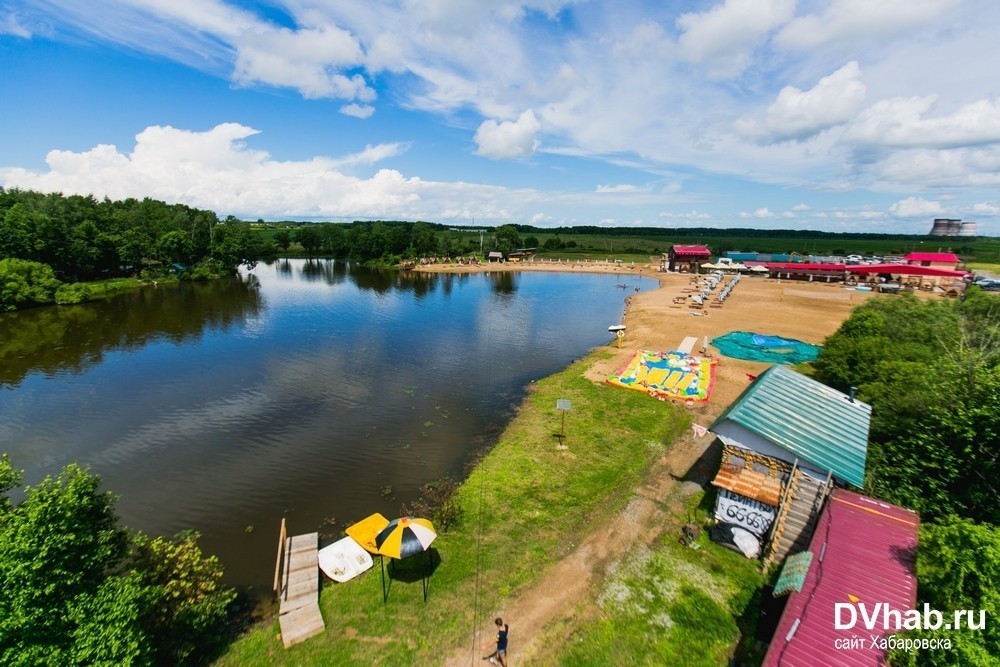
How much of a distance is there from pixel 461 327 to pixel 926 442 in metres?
45.9

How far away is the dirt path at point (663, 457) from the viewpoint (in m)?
14.2

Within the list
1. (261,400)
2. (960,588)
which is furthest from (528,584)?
(261,400)

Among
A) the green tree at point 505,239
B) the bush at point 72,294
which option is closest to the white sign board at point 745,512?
the bush at point 72,294

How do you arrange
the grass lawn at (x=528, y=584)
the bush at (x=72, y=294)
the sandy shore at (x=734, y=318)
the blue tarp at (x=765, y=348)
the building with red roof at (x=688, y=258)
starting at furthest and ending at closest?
the building with red roof at (x=688, y=258) < the bush at (x=72, y=294) < the blue tarp at (x=765, y=348) < the sandy shore at (x=734, y=318) < the grass lawn at (x=528, y=584)

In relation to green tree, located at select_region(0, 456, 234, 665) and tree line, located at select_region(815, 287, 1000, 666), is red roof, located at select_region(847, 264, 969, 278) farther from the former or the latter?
green tree, located at select_region(0, 456, 234, 665)

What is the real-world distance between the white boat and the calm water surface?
6.17ft

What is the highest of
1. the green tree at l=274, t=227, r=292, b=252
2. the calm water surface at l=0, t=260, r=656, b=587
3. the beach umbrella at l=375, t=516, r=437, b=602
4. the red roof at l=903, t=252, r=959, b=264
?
Answer: the red roof at l=903, t=252, r=959, b=264

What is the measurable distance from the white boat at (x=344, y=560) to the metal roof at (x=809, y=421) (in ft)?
50.8

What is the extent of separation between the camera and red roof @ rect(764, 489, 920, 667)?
33.6ft

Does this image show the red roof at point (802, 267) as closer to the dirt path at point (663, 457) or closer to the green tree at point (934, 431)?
the dirt path at point (663, 457)

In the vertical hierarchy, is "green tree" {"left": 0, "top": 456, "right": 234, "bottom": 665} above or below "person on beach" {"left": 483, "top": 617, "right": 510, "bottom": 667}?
above

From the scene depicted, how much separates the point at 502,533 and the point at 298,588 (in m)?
8.03

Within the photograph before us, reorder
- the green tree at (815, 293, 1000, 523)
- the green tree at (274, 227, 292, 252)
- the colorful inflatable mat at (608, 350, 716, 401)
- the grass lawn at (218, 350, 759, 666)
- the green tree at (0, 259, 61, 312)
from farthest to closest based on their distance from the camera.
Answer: the green tree at (274, 227, 292, 252)
the green tree at (0, 259, 61, 312)
the colorful inflatable mat at (608, 350, 716, 401)
the green tree at (815, 293, 1000, 523)
the grass lawn at (218, 350, 759, 666)

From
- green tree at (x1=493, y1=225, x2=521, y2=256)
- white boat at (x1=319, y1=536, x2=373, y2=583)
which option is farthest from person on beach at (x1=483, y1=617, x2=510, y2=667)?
green tree at (x1=493, y1=225, x2=521, y2=256)
